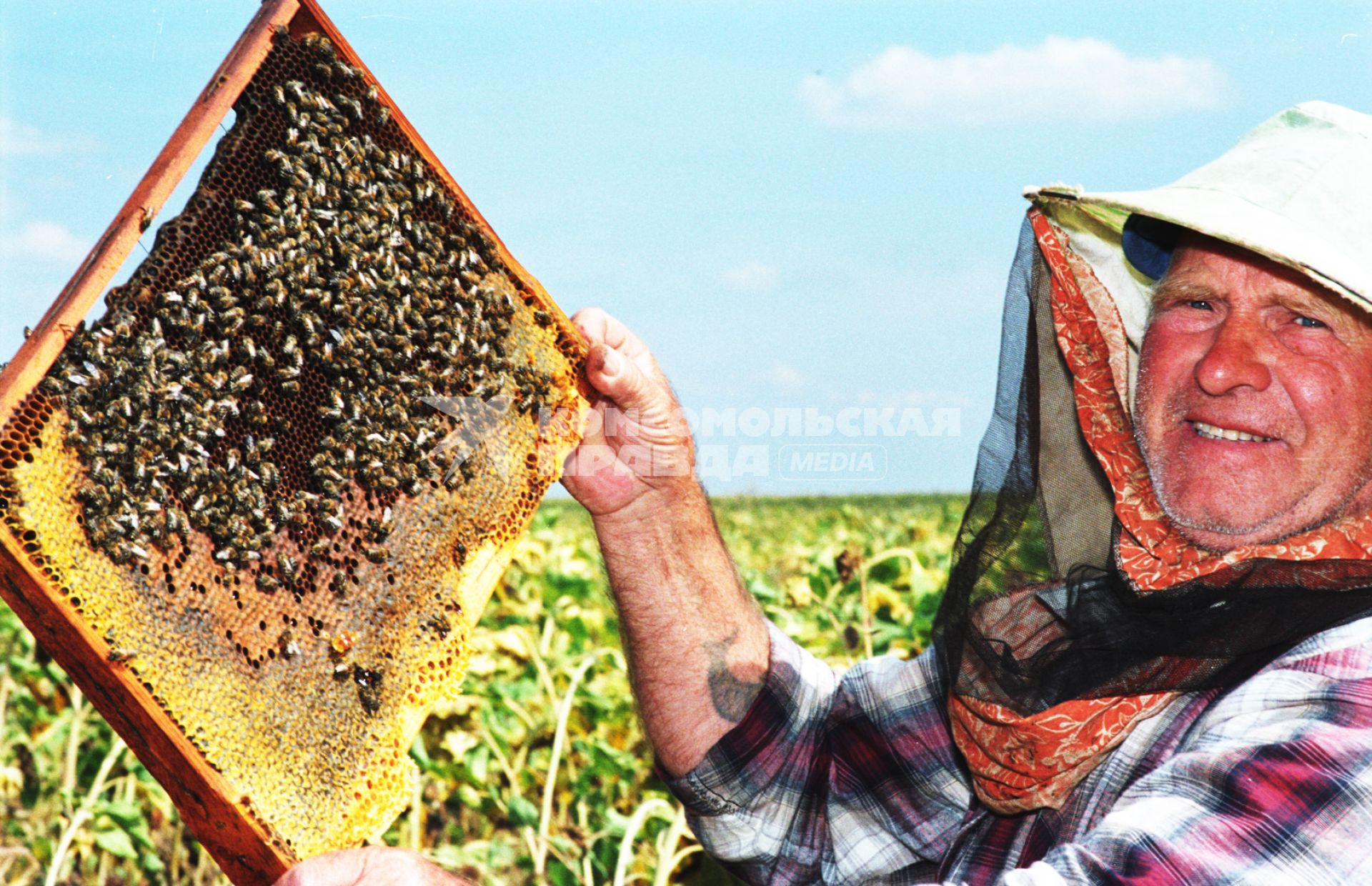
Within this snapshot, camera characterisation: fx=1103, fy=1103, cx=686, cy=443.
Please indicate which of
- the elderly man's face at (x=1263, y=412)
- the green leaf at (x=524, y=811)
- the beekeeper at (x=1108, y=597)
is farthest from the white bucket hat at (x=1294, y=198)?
the green leaf at (x=524, y=811)

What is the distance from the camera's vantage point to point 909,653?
19.4 feet

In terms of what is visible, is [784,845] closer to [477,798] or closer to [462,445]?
[462,445]

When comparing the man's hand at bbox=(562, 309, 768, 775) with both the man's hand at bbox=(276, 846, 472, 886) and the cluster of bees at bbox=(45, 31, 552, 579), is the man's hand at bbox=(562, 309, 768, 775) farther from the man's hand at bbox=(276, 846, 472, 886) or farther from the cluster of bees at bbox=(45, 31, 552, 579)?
the man's hand at bbox=(276, 846, 472, 886)

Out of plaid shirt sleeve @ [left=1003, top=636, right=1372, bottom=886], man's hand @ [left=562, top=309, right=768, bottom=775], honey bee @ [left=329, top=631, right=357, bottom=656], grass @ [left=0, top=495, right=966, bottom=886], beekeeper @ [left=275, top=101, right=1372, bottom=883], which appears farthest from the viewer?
grass @ [left=0, top=495, right=966, bottom=886]

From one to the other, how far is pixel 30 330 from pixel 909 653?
15.0 ft

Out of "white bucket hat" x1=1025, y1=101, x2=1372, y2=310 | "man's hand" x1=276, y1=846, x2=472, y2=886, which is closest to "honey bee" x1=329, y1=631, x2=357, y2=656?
"man's hand" x1=276, y1=846, x2=472, y2=886

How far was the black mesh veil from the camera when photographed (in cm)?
246

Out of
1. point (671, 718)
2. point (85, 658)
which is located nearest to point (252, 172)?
point (85, 658)

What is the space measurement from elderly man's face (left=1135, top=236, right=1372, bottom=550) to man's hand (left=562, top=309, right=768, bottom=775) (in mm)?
1395

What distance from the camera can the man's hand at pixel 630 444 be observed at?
11.1 ft

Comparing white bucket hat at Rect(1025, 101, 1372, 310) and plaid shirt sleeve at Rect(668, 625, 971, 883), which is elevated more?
white bucket hat at Rect(1025, 101, 1372, 310)

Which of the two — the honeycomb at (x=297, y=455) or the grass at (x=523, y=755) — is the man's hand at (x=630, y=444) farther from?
the grass at (x=523, y=755)

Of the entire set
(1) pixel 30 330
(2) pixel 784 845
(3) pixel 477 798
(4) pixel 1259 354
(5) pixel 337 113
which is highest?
(4) pixel 1259 354

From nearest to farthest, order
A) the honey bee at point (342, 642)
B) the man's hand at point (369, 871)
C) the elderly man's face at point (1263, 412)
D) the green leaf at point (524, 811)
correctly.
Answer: the man's hand at point (369, 871)
the honey bee at point (342, 642)
the elderly man's face at point (1263, 412)
the green leaf at point (524, 811)
